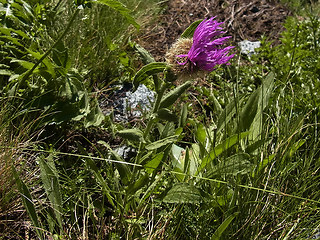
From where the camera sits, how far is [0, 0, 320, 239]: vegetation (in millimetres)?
1733

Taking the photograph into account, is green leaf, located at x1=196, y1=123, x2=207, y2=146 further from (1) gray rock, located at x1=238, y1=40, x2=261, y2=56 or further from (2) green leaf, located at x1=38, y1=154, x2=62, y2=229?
(1) gray rock, located at x1=238, y1=40, x2=261, y2=56

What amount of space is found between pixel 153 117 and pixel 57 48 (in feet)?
2.79

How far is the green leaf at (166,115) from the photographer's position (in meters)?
1.64

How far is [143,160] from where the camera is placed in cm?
187

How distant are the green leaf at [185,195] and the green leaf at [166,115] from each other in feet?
0.99

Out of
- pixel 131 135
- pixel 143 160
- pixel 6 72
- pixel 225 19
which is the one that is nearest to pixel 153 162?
pixel 143 160

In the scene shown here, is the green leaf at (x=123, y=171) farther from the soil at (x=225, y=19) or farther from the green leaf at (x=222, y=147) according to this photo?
the soil at (x=225, y=19)

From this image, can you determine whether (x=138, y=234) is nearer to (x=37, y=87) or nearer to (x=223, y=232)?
(x=223, y=232)

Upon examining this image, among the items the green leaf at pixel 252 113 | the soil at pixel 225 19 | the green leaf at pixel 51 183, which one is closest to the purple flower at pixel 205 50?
the green leaf at pixel 252 113

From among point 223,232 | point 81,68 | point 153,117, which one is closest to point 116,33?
point 81,68

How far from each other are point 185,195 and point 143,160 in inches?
10.9

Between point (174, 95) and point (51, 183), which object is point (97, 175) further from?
point (174, 95)

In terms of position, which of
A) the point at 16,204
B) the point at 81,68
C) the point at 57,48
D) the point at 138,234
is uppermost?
the point at 57,48

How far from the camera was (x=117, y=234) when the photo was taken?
1.75m
